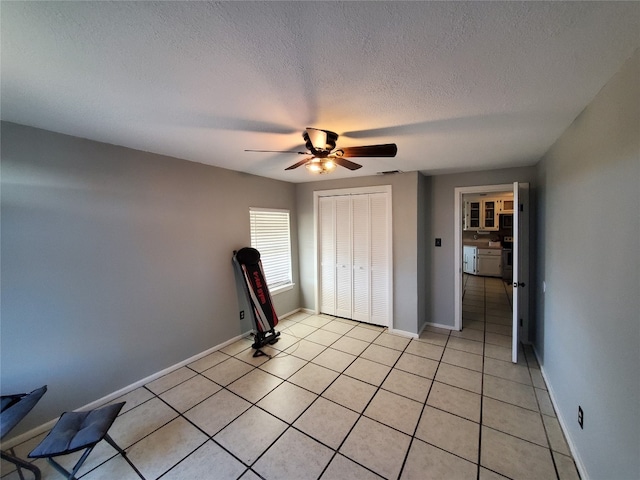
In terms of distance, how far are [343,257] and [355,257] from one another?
22 cm

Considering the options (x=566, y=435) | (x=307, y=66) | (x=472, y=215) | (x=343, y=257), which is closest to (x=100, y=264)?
(x=307, y=66)

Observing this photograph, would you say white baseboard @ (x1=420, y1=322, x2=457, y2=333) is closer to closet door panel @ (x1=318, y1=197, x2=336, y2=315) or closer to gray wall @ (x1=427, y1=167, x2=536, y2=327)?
gray wall @ (x1=427, y1=167, x2=536, y2=327)

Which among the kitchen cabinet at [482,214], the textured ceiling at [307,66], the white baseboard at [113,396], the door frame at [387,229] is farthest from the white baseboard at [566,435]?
the kitchen cabinet at [482,214]

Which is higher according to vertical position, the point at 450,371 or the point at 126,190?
the point at 126,190

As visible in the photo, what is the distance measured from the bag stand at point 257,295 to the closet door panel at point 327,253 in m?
1.19

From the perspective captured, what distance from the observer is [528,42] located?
1.03 m

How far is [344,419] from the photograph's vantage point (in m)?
2.08

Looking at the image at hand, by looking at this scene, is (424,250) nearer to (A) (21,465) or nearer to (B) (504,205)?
(A) (21,465)

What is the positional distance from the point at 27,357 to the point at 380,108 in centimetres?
322

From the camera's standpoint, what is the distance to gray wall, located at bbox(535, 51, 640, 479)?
112cm

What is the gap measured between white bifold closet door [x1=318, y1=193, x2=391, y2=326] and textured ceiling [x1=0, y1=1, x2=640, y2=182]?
1.90 meters

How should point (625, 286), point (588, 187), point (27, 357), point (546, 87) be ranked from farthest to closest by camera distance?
point (27, 357) → point (588, 187) → point (546, 87) → point (625, 286)

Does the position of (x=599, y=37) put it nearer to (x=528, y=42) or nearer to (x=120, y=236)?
(x=528, y=42)

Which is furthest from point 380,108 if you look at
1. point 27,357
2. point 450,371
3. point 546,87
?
point 27,357
